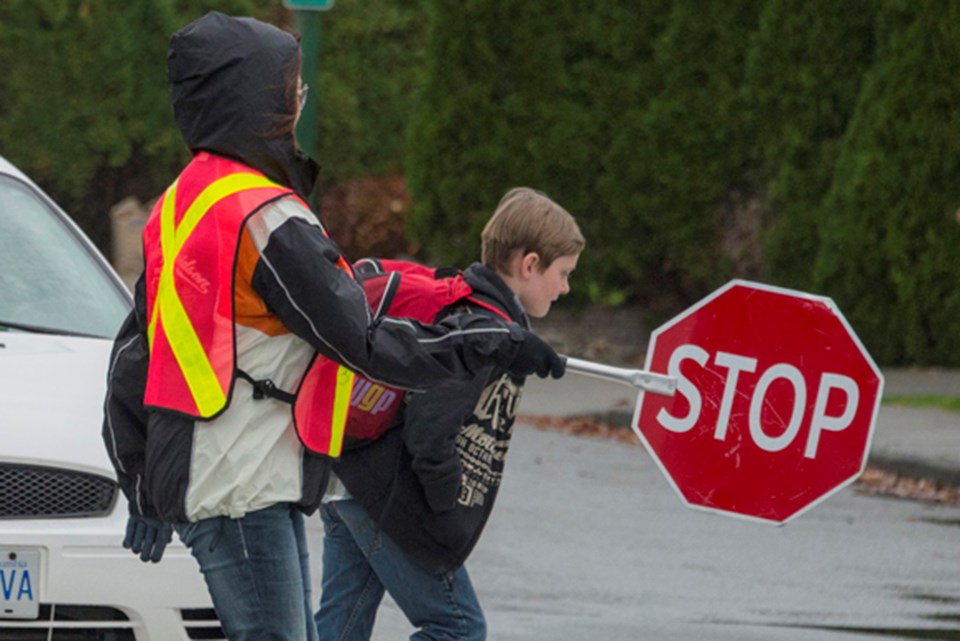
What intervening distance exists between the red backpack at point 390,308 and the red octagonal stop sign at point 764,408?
612mm

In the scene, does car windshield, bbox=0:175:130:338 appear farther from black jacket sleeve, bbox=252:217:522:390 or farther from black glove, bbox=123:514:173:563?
black jacket sleeve, bbox=252:217:522:390

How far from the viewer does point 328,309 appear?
3.73 meters

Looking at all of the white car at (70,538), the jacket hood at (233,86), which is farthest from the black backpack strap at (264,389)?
the white car at (70,538)

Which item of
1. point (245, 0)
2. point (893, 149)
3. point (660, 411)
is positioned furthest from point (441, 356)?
point (245, 0)

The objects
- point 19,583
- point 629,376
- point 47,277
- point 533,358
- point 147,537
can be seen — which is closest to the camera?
point 147,537

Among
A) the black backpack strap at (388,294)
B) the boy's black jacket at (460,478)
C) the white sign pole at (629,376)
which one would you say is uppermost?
the black backpack strap at (388,294)

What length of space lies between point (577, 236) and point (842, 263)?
12084 millimetres

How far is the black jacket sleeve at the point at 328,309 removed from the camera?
12.2ft

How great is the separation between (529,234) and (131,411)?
1151 mm

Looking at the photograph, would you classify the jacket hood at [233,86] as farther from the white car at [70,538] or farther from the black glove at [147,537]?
the white car at [70,538]

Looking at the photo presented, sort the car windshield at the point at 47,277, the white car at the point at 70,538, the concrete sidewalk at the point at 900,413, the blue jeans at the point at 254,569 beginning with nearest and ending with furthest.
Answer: the blue jeans at the point at 254,569 < the white car at the point at 70,538 < the car windshield at the point at 47,277 < the concrete sidewalk at the point at 900,413

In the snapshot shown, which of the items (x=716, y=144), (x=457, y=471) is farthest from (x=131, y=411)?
(x=716, y=144)

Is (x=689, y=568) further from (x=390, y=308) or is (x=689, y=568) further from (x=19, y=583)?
(x=390, y=308)

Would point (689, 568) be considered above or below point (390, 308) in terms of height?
below
